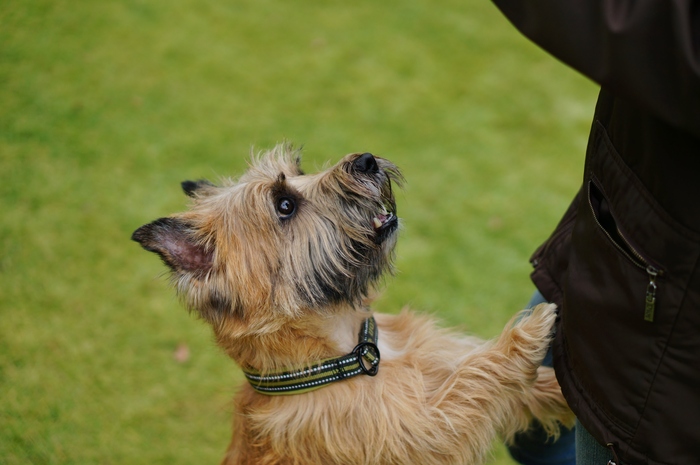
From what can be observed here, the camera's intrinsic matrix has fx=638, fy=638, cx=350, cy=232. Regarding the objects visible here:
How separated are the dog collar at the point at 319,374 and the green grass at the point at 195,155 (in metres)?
1.21

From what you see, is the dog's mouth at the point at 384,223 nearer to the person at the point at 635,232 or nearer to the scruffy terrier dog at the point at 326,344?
the scruffy terrier dog at the point at 326,344

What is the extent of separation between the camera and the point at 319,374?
2.33m

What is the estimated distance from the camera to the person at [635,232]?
1184 millimetres

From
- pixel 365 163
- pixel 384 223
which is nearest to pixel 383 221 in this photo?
pixel 384 223

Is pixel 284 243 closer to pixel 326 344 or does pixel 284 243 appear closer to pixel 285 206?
pixel 285 206

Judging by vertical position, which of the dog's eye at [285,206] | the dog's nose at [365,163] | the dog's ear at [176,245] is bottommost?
the dog's ear at [176,245]

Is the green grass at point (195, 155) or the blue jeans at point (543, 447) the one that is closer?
the blue jeans at point (543, 447)

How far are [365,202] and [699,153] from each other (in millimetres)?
1295

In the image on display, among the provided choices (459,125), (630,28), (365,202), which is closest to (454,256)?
(459,125)

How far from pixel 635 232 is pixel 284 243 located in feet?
4.27

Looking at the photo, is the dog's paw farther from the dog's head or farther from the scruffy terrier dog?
the dog's head

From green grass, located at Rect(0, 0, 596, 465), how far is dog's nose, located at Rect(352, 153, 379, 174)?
0.94 metres

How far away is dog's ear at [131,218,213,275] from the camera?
2184mm

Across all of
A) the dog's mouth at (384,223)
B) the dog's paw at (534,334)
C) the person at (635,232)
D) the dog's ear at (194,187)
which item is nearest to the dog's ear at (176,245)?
the dog's ear at (194,187)
